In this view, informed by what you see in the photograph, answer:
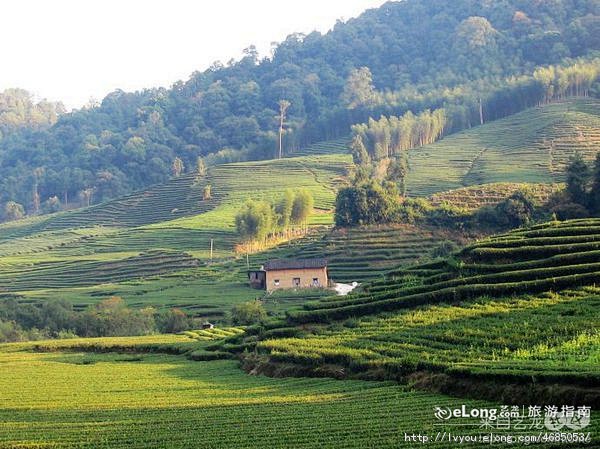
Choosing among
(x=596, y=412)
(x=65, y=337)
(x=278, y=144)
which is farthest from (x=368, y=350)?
(x=278, y=144)

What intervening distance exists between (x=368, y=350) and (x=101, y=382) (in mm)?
10457

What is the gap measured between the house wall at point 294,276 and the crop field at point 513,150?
102 ft

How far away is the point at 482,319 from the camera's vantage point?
116ft

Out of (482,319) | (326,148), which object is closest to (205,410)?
(482,319)

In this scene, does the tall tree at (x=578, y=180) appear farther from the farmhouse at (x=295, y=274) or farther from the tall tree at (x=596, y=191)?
the farmhouse at (x=295, y=274)

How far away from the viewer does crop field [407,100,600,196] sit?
98.7m

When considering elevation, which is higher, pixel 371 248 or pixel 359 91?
pixel 359 91

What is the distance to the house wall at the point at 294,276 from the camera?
226ft

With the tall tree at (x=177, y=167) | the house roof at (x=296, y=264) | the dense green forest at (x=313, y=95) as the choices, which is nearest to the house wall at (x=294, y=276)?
the house roof at (x=296, y=264)

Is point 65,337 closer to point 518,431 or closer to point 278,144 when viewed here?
point 518,431

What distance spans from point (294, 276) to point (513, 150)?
48.2m

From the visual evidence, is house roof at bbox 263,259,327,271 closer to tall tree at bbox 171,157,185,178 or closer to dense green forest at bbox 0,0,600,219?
dense green forest at bbox 0,0,600,219

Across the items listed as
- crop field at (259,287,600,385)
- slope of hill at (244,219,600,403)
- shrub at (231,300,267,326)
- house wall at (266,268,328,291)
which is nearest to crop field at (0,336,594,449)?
crop field at (259,287,600,385)

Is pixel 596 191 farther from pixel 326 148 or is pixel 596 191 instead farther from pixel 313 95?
pixel 313 95
